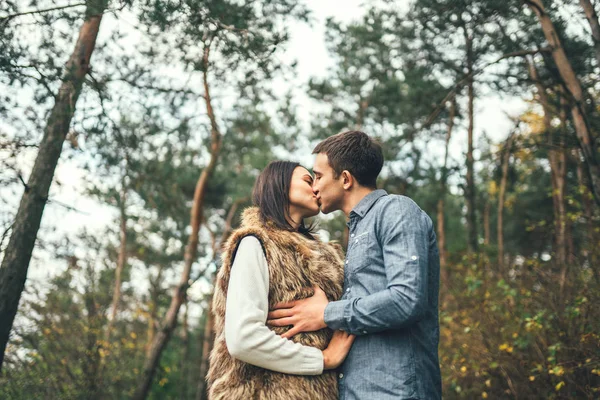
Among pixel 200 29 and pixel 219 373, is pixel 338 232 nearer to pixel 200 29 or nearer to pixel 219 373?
pixel 200 29

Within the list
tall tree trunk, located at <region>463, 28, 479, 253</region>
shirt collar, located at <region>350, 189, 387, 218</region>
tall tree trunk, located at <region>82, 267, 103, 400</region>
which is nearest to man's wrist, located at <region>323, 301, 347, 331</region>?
shirt collar, located at <region>350, 189, 387, 218</region>

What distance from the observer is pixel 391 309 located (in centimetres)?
220

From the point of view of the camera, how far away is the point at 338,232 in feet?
62.3

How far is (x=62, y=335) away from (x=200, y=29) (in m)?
4.76

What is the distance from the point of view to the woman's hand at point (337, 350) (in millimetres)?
2436

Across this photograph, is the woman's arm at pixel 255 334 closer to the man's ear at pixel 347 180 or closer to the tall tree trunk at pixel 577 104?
the man's ear at pixel 347 180

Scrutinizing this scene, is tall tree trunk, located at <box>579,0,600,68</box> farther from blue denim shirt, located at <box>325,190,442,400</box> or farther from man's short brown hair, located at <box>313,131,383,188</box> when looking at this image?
blue denim shirt, located at <box>325,190,442,400</box>

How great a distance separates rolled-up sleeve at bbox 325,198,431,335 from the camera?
86.5 inches

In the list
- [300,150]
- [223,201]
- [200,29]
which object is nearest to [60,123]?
[200,29]

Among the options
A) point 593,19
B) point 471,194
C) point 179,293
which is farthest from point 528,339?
point 471,194

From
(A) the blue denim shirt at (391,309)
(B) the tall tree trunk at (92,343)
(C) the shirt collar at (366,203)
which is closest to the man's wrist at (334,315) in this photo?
(A) the blue denim shirt at (391,309)

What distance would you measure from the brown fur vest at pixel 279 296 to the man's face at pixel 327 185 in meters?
0.24

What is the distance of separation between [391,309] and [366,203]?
0.64m

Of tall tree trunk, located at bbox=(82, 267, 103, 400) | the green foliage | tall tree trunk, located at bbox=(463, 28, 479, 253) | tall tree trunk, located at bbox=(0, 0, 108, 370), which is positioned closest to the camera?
tall tree trunk, located at bbox=(0, 0, 108, 370)
